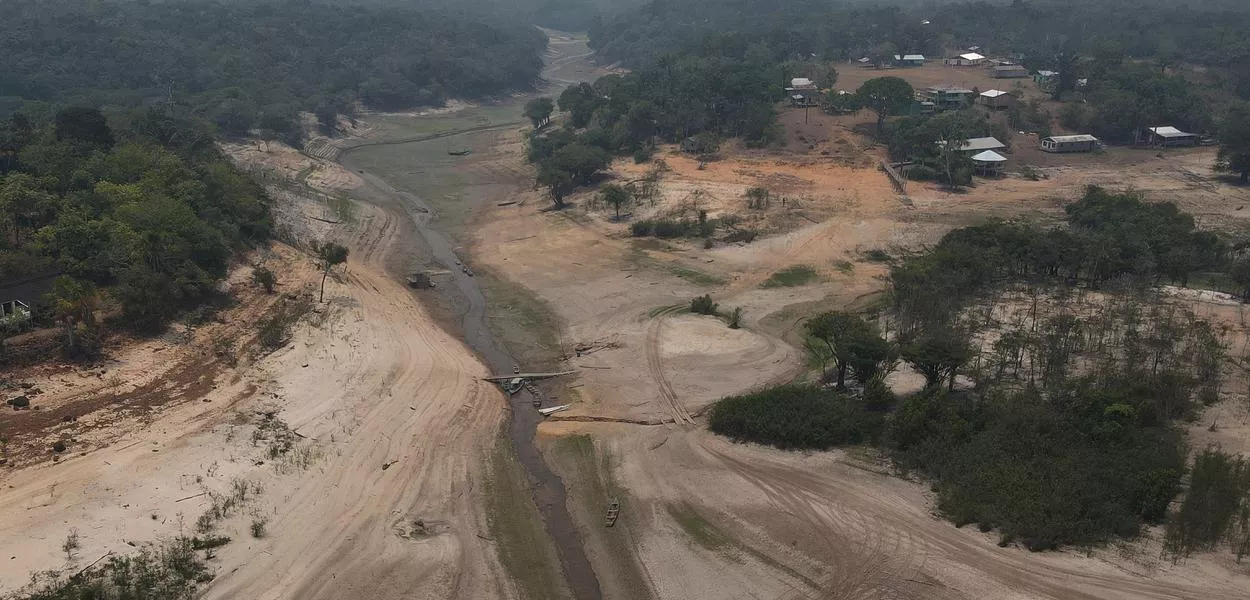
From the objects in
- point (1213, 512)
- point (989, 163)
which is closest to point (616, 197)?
point (989, 163)

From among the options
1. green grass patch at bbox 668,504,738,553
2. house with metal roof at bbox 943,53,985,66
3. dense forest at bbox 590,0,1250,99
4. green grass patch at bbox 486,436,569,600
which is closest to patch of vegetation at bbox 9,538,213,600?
green grass patch at bbox 486,436,569,600

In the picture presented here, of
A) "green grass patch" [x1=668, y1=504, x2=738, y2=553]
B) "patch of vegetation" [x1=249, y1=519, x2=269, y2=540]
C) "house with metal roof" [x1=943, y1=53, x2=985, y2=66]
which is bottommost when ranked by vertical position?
"green grass patch" [x1=668, y1=504, x2=738, y2=553]

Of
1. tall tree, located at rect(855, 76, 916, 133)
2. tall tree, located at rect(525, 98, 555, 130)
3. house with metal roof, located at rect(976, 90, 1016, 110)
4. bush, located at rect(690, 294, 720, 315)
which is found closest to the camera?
bush, located at rect(690, 294, 720, 315)

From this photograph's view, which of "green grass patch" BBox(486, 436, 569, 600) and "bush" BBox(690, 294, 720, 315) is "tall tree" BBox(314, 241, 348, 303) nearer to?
"bush" BBox(690, 294, 720, 315)

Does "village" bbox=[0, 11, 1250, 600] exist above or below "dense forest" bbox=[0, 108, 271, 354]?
below

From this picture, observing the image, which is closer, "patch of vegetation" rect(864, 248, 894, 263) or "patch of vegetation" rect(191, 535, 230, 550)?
"patch of vegetation" rect(191, 535, 230, 550)

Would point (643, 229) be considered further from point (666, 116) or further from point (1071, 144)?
point (1071, 144)
